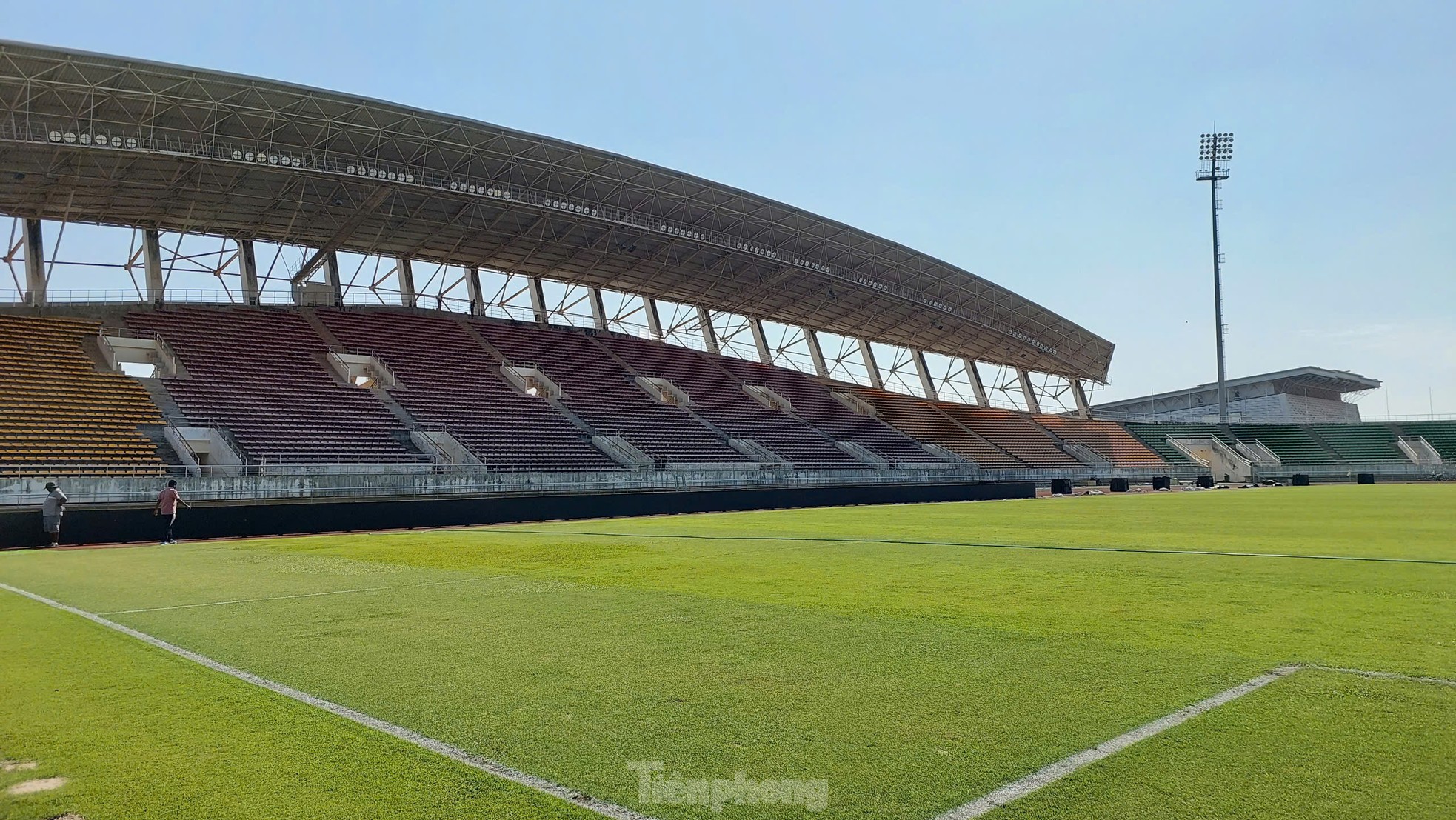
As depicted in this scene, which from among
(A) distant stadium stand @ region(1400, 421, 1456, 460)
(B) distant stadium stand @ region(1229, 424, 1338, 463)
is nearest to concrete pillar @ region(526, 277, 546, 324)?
(B) distant stadium stand @ region(1229, 424, 1338, 463)

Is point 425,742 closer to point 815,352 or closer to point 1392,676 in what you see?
point 1392,676

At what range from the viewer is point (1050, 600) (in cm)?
770

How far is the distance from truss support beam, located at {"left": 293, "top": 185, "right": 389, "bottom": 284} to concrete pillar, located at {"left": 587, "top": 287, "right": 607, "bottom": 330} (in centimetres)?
1306

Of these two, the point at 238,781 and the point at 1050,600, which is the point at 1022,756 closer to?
the point at 238,781

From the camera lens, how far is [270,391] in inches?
1199

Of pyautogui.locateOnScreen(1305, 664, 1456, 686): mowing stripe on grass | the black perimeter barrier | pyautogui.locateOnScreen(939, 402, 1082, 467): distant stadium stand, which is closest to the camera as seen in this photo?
pyautogui.locateOnScreen(1305, 664, 1456, 686): mowing stripe on grass

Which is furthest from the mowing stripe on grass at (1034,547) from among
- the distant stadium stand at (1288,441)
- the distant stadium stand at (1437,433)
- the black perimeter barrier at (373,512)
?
the distant stadium stand at (1437,433)

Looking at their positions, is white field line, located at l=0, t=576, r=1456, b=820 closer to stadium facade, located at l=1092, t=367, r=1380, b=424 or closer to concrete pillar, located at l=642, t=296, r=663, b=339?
concrete pillar, located at l=642, t=296, r=663, b=339

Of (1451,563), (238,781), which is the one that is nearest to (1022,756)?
(238,781)

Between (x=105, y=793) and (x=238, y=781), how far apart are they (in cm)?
46

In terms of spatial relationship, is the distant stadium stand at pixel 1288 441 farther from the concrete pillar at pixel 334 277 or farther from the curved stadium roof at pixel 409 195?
the concrete pillar at pixel 334 277

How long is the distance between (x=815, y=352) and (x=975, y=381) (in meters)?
15.0

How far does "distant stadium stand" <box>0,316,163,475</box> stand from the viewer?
73.4ft

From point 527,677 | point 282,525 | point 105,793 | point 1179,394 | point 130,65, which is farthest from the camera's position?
point 1179,394
